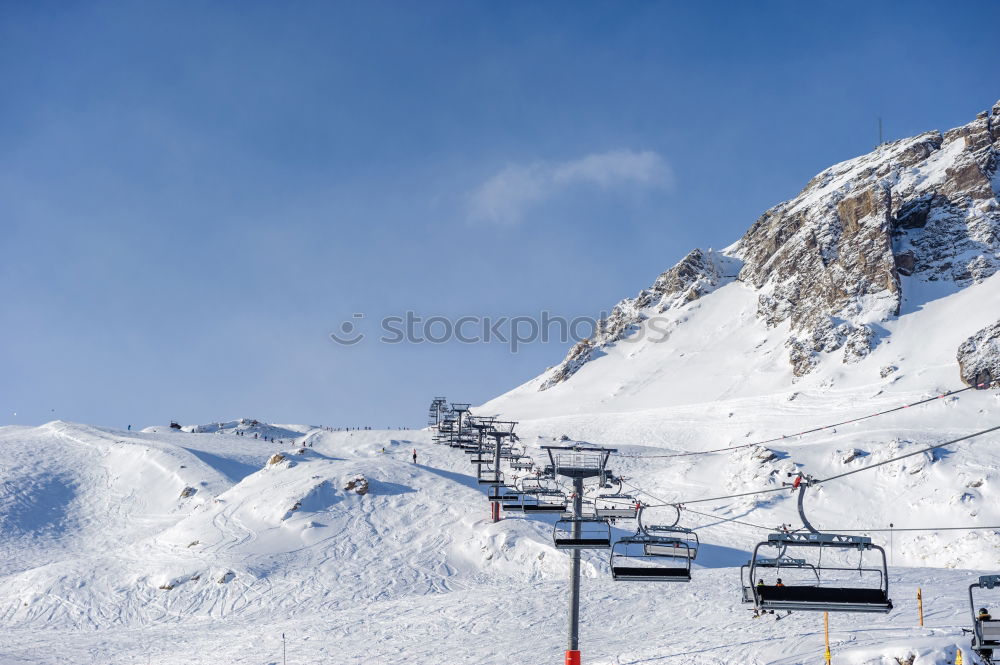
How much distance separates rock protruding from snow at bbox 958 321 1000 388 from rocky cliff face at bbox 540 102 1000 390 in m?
15.4

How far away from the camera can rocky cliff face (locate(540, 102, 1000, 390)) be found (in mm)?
102375

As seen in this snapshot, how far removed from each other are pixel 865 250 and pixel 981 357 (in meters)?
41.6

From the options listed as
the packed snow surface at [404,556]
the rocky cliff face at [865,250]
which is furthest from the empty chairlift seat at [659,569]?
the rocky cliff face at [865,250]

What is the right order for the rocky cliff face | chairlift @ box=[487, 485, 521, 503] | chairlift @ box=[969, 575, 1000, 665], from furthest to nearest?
the rocky cliff face → chairlift @ box=[487, 485, 521, 503] → chairlift @ box=[969, 575, 1000, 665]

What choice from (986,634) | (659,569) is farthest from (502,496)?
(986,634)

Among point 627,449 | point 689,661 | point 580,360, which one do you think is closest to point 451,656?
point 689,661

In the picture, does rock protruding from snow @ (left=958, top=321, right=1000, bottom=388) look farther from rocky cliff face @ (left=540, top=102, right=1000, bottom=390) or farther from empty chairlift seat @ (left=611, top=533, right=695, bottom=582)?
empty chairlift seat @ (left=611, top=533, right=695, bottom=582)

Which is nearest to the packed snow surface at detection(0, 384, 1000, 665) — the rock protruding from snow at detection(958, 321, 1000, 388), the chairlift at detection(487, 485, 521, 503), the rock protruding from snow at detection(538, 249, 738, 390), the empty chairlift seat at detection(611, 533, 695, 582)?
the chairlift at detection(487, 485, 521, 503)

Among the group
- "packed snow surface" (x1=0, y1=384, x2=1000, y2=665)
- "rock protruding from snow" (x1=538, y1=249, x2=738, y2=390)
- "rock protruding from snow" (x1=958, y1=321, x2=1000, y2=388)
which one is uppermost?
"rock protruding from snow" (x1=538, y1=249, x2=738, y2=390)

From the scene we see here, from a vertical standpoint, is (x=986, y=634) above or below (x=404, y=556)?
above

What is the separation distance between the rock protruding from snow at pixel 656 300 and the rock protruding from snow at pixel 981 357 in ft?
211

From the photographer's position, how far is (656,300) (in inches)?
6033

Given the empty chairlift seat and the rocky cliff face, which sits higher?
the rocky cliff face

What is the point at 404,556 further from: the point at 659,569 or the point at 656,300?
Result: the point at 656,300
